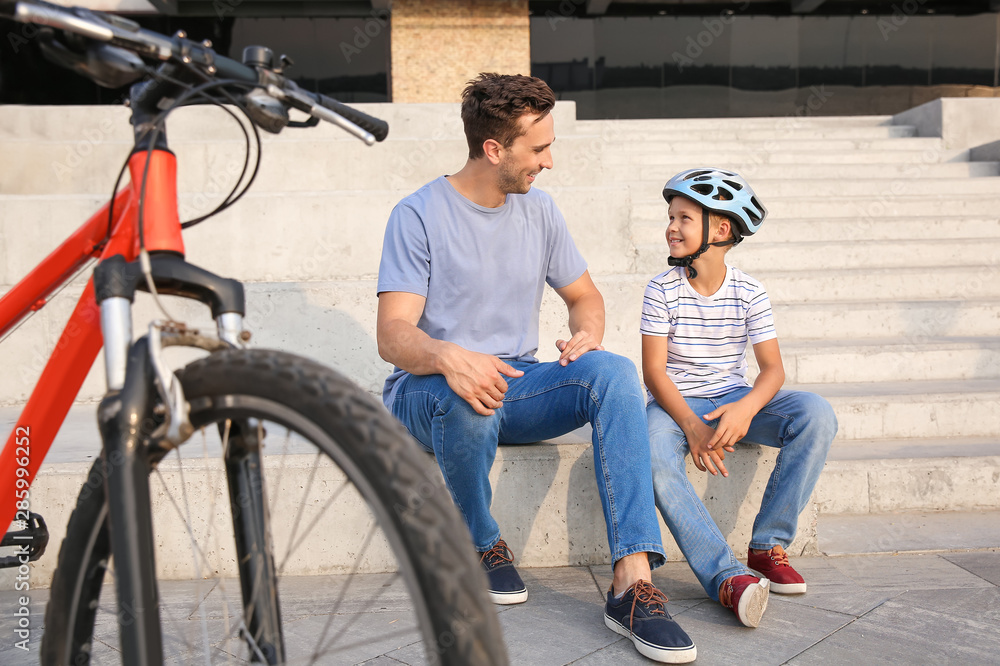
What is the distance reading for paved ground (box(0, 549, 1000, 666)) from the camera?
184 cm

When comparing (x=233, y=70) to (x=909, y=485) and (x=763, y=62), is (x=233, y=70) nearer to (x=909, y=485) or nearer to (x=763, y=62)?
(x=909, y=485)

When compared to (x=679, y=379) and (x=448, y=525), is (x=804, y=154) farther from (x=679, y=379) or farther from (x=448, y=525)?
(x=448, y=525)

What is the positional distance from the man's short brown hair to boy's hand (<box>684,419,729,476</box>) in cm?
101

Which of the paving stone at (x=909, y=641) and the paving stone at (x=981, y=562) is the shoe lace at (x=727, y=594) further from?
the paving stone at (x=981, y=562)

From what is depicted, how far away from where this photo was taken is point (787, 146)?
7.32 m

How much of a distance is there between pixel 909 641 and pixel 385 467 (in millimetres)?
1658

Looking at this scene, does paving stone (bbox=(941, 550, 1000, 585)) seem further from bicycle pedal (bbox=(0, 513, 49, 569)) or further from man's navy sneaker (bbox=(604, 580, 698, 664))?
bicycle pedal (bbox=(0, 513, 49, 569))

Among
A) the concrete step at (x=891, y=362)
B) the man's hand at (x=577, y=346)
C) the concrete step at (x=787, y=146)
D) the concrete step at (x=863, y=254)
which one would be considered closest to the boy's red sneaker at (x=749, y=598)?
the man's hand at (x=577, y=346)

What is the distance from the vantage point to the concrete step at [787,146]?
281 inches

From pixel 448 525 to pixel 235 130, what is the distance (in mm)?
5460

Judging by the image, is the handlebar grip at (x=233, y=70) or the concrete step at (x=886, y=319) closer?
the handlebar grip at (x=233, y=70)

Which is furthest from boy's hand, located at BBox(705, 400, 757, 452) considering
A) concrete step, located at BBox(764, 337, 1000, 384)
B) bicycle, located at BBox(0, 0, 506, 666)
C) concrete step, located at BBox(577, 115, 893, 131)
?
concrete step, located at BBox(577, 115, 893, 131)

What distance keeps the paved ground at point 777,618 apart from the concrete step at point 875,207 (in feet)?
11.0

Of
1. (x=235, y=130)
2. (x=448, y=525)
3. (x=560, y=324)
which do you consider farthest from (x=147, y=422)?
(x=235, y=130)
